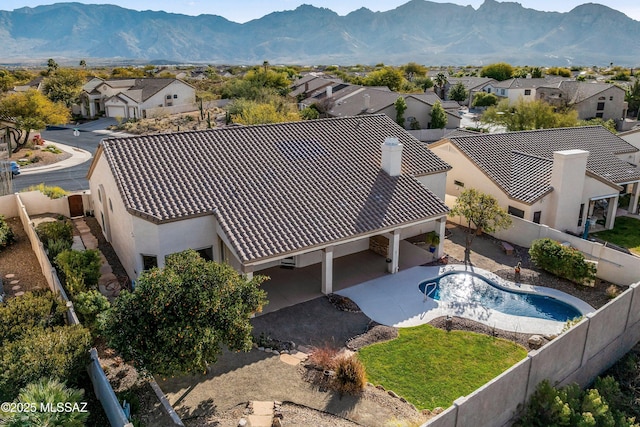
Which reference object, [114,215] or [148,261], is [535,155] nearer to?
[148,261]

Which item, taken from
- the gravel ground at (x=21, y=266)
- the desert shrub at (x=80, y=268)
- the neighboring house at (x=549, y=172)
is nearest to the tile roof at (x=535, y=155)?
the neighboring house at (x=549, y=172)

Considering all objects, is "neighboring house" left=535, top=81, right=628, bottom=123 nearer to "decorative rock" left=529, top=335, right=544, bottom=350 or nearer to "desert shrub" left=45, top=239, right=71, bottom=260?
"decorative rock" left=529, top=335, right=544, bottom=350

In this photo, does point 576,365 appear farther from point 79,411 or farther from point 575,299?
point 79,411

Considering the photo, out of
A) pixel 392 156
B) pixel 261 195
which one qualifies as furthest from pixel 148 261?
pixel 392 156

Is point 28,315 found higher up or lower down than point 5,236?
higher up

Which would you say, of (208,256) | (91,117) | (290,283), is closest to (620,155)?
(290,283)
